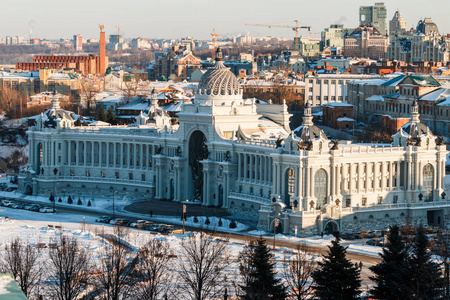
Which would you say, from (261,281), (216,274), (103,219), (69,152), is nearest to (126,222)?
(103,219)

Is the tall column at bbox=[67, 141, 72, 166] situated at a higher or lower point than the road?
higher

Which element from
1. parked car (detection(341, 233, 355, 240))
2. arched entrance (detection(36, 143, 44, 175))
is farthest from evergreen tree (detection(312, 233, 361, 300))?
arched entrance (detection(36, 143, 44, 175))

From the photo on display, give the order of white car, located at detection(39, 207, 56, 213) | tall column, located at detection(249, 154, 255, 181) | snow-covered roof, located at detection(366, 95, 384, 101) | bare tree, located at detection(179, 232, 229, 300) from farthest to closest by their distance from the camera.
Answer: snow-covered roof, located at detection(366, 95, 384, 101) → white car, located at detection(39, 207, 56, 213) → tall column, located at detection(249, 154, 255, 181) → bare tree, located at detection(179, 232, 229, 300)

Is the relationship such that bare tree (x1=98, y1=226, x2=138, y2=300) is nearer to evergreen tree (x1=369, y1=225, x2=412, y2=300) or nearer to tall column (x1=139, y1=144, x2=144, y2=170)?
evergreen tree (x1=369, y1=225, x2=412, y2=300)

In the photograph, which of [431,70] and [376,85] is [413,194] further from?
[431,70]

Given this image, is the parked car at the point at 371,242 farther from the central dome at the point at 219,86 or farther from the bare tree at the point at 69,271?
the central dome at the point at 219,86
